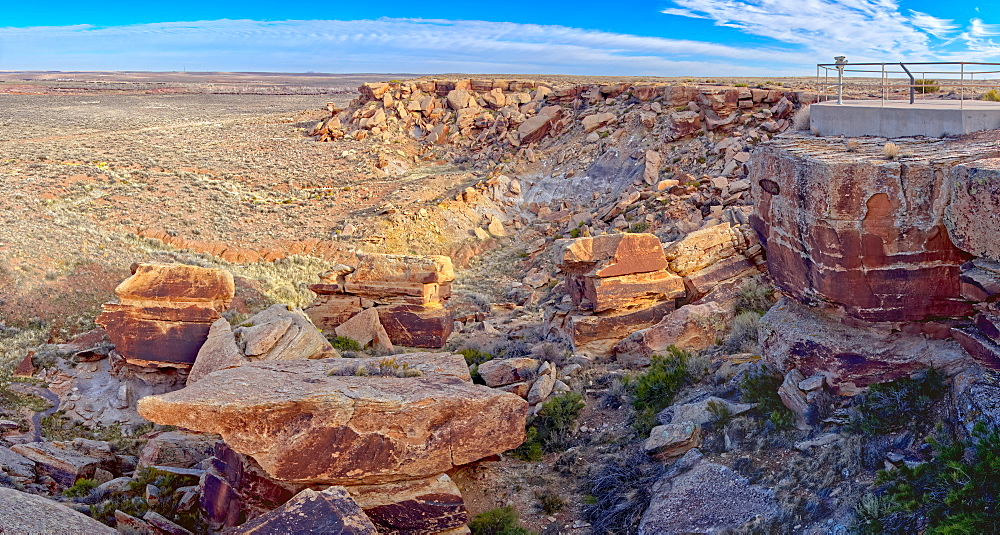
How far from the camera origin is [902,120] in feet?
29.3

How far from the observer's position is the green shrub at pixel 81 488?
9.88 meters

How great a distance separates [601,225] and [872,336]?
59.2ft

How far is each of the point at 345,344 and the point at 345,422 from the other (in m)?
7.28

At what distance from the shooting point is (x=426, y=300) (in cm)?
1639

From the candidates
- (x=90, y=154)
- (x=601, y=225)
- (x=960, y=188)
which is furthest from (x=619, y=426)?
(x=90, y=154)

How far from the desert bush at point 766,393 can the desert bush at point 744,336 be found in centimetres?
185

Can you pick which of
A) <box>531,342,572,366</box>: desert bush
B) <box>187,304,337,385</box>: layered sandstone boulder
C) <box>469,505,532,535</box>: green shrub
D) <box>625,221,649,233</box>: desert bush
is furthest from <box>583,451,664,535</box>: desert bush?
<box>625,221,649,233</box>: desert bush

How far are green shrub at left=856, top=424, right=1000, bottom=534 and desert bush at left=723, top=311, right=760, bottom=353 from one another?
4689mm

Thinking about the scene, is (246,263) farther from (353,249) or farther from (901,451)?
(901,451)

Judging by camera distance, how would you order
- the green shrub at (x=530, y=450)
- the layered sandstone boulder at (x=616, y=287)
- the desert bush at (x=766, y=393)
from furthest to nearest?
the layered sandstone boulder at (x=616, y=287) → the green shrub at (x=530, y=450) → the desert bush at (x=766, y=393)

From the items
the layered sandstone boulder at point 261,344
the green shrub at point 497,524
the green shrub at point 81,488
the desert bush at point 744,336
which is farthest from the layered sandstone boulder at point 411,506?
the desert bush at point 744,336

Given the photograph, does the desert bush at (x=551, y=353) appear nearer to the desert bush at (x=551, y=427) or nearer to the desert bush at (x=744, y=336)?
the desert bush at (x=551, y=427)

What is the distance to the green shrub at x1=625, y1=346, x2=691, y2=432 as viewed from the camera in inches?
415

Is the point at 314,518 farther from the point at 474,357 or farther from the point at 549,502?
the point at 474,357
